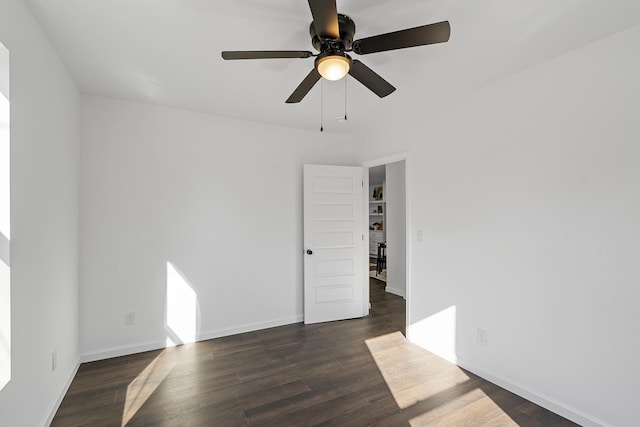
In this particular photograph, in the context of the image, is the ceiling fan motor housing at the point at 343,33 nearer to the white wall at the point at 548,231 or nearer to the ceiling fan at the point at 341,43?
the ceiling fan at the point at 341,43

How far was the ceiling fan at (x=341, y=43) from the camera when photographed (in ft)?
4.64

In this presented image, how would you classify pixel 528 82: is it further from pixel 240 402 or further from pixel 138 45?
pixel 240 402

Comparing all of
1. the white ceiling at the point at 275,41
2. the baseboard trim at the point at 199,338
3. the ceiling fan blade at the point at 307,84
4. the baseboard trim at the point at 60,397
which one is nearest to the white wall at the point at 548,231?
the white ceiling at the point at 275,41

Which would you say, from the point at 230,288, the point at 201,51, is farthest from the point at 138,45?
the point at 230,288

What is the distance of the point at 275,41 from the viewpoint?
2.09 meters

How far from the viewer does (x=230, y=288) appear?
12.1 ft

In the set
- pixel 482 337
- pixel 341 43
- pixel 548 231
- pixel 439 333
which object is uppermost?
pixel 341 43

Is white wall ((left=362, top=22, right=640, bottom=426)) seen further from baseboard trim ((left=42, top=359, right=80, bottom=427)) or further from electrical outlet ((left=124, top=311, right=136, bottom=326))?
baseboard trim ((left=42, top=359, right=80, bottom=427))

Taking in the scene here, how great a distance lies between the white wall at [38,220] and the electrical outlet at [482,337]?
3182 millimetres

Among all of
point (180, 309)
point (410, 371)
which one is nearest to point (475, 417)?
point (410, 371)

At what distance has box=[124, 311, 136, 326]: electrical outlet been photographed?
10.4ft

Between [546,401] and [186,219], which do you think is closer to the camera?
[546,401]

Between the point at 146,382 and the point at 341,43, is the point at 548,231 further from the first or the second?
the point at 146,382

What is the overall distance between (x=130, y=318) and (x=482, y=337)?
3378mm
